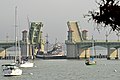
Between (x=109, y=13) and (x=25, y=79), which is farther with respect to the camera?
(x=25, y=79)

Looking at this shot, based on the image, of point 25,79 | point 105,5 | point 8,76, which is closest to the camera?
point 105,5

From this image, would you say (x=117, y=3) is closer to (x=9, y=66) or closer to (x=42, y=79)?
(x=42, y=79)

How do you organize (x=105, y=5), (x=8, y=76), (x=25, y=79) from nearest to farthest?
1. (x=105, y=5)
2. (x=25, y=79)
3. (x=8, y=76)

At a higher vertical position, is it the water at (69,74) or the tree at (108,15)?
the tree at (108,15)

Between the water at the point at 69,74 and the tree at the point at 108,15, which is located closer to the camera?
the tree at the point at 108,15

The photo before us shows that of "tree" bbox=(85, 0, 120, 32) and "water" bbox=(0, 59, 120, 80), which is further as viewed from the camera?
"water" bbox=(0, 59, 120, 80)

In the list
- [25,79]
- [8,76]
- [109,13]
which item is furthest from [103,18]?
[8,76]

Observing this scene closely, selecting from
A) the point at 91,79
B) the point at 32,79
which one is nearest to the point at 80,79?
the point at 91,79

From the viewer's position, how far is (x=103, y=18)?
9.38 m

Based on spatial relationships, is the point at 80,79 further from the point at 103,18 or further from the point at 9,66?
the point at 103,18

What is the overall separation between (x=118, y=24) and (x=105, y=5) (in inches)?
19.2

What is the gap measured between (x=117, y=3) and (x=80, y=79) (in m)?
55.0

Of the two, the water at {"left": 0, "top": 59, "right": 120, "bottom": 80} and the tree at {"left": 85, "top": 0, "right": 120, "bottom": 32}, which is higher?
the tree at {"left": 85, "top": 0, "right": 120, "bottom": 32}

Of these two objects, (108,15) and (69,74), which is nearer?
(108,15)
